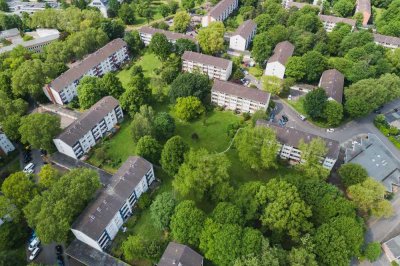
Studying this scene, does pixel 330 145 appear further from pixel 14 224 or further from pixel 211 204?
pixel 14 224

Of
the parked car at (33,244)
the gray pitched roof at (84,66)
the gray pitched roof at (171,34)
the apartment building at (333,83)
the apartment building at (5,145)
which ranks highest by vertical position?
the gray pitched roof at (171,34)

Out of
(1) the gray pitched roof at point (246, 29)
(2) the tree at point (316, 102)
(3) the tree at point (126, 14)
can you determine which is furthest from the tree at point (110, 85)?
(2) the tree at point (316, 102)

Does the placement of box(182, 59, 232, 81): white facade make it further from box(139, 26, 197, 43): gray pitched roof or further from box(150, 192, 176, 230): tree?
box(150, 192, 176, 230): tree

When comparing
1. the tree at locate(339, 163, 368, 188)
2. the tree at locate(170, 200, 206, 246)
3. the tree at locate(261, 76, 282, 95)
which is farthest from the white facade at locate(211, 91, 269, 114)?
the tree at locate(170, 200, 206, 246)

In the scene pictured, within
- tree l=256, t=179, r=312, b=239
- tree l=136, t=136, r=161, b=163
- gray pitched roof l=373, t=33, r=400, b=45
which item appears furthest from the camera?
gray pitched roof l=373, t=33, r=400, b=45

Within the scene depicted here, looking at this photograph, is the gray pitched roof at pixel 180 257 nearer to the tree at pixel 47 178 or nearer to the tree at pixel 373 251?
the tree at pixel 47 178

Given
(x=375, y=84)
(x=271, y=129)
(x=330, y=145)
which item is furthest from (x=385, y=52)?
(x=271, y=129)
